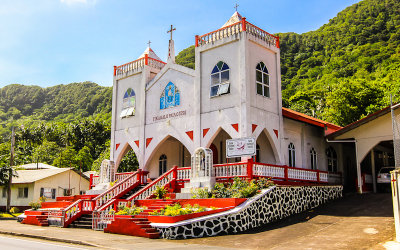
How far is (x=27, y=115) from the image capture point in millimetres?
114812

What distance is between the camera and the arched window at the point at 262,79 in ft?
68.4

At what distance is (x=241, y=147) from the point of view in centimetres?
1833

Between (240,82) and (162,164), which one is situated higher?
(240,82)

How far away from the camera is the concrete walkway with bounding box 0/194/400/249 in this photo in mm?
11742

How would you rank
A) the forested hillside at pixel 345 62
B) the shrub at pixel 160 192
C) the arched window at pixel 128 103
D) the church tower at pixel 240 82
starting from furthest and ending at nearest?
the forested hillside at pixel 345 62 < the arched window at pixel 128 103 < the church tower at pixel 240 82 < the shrub at pixel 160 192

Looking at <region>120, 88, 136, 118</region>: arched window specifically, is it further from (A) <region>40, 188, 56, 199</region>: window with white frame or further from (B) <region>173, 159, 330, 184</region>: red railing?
(A) <region>40, 188, 56, 199</region>: window with white frame

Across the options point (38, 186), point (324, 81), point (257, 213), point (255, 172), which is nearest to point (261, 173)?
point (255, 172)

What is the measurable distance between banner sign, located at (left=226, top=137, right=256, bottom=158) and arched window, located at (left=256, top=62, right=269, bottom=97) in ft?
11.7

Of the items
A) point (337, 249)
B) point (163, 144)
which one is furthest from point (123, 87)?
point (337, 249)

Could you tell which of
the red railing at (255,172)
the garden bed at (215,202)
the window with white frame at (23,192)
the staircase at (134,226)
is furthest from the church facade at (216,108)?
the window with white frame at (23,192)

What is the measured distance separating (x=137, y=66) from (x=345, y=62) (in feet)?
154

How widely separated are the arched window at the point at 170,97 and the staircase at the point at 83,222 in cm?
789

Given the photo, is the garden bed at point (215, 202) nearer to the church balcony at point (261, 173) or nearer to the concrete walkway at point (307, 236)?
the concrete walkway at point (307, 236)

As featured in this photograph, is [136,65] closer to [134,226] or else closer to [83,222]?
[83,222]
